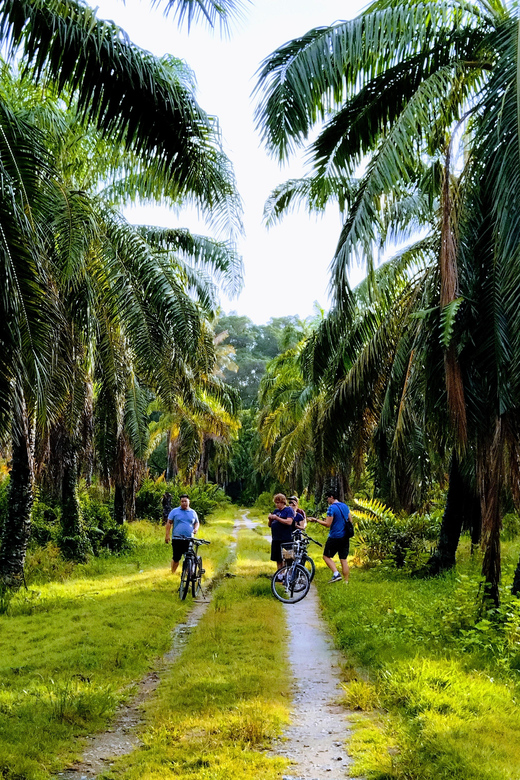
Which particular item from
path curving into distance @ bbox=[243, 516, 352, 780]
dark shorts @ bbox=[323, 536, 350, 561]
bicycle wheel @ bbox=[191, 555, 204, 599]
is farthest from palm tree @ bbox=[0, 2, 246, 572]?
dark shorts @ bbox=[323, 536, 350, 561]

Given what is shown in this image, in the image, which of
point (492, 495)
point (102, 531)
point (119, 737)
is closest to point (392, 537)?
point (102, 531)

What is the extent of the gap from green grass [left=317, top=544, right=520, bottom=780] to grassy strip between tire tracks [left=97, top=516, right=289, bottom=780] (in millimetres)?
731

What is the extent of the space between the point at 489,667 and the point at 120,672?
392 centimetres

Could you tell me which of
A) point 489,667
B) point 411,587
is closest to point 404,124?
point 489,667

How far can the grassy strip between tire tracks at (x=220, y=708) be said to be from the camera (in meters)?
4.71

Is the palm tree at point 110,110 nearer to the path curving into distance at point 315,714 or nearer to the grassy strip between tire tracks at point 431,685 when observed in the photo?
the path curving into distance at point 315,714

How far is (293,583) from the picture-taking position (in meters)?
11.5

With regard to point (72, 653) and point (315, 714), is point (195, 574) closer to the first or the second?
point (72, 653)

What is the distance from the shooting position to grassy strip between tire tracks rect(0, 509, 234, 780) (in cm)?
530

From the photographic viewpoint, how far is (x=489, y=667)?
7012mm

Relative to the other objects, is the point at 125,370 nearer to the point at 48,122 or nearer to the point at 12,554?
the point at 12,554

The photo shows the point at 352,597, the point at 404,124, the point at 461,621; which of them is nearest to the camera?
the point at 404,124

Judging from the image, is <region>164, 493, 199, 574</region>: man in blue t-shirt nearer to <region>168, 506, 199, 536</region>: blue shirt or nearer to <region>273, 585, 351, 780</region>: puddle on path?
<region>168, 506, 199, 536</region>: blue shirt

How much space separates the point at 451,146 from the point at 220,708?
19.7ft
